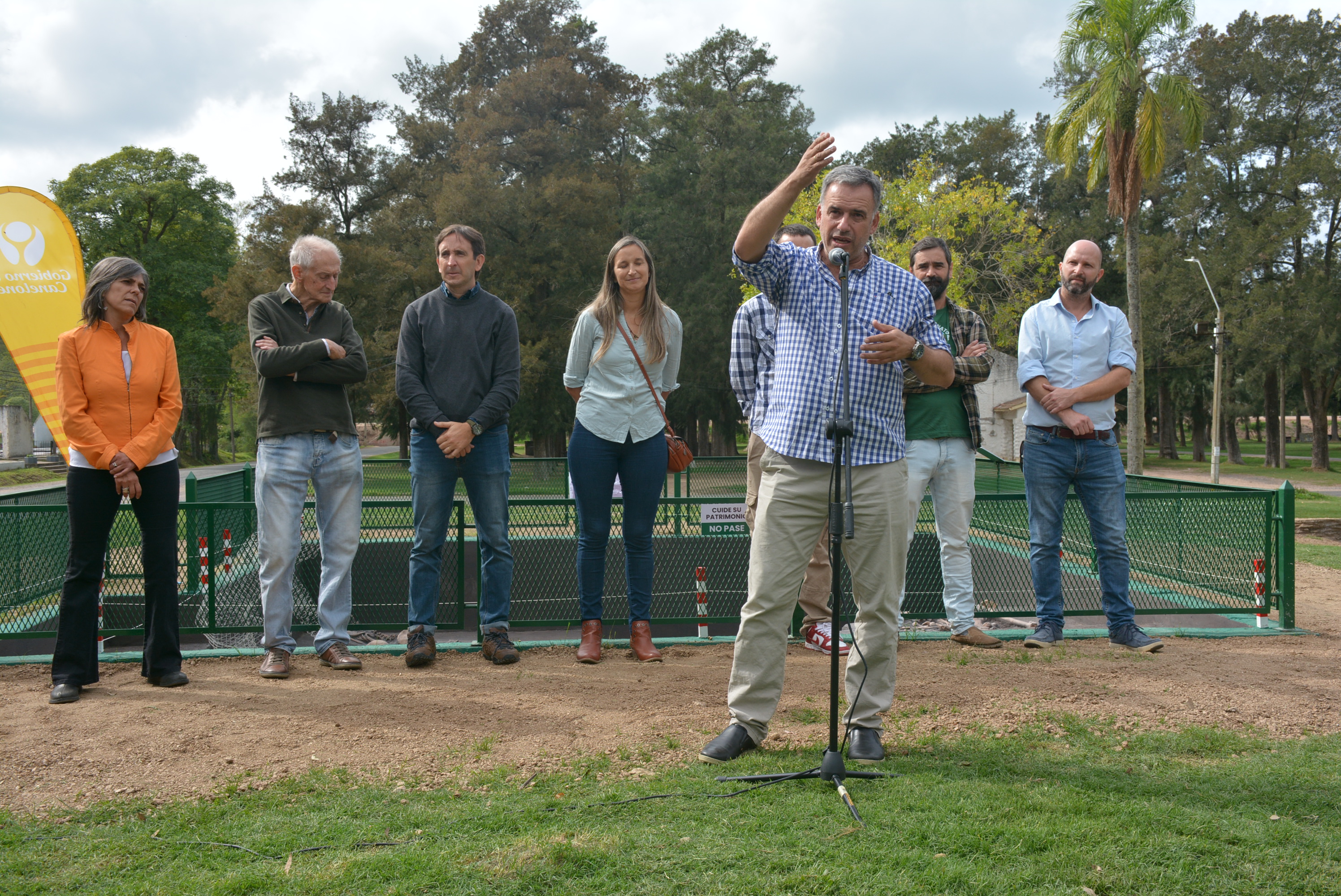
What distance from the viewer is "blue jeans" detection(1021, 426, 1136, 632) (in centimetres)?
554

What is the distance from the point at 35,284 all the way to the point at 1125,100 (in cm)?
2184

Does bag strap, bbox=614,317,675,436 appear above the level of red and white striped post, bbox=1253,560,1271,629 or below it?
above

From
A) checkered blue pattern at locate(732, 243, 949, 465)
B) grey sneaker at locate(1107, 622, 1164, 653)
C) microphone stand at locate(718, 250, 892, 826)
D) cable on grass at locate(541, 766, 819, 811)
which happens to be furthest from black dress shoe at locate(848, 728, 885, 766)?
grey sneaker at locate(1107, 622, 1164, 653)

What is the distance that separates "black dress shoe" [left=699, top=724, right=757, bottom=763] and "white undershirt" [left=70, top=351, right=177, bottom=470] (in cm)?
320

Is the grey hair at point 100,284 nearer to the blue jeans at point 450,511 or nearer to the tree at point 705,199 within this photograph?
the blue jeans at point 450,511

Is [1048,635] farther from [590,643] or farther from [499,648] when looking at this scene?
[499,648]

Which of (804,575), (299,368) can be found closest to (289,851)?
(804,575)

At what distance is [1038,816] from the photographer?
2908 mm

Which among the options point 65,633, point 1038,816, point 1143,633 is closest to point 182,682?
point 65,633

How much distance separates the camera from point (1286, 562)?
6.28 m

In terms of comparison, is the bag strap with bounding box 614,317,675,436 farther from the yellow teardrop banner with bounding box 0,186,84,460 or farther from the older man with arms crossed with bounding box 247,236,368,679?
the yellow teardrop banner with bounding box 0,186,84,460

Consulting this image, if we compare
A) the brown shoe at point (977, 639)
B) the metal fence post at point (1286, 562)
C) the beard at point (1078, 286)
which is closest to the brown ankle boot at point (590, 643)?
the brown shoe at point (977, 639)

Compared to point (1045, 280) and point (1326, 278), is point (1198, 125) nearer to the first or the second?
point (1045, 280)

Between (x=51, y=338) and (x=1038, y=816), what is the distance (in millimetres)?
15161
